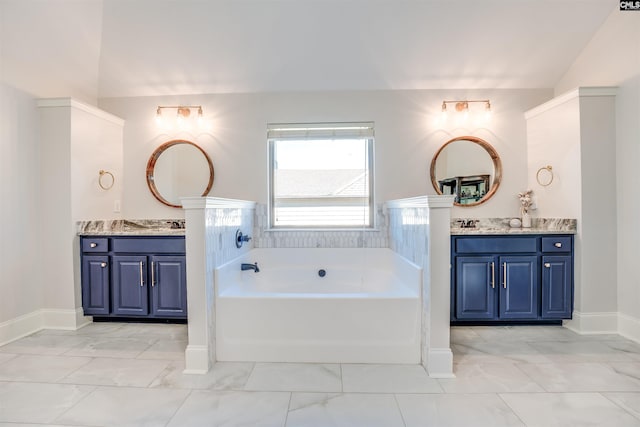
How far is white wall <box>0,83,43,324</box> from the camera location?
245cm

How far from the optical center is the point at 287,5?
253cm

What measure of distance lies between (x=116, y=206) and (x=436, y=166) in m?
3.37

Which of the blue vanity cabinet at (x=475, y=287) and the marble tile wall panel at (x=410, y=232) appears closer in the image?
the marble tile wall panel at (x=410, y=232)

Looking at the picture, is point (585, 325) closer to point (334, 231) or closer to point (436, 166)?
point (436, 166)

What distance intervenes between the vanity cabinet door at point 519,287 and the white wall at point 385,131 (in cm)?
69

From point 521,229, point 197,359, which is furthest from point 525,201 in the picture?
point 197,359

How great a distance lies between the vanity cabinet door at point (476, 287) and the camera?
2.64m

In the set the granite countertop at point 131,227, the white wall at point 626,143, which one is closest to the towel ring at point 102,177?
the granite countertop at point 131,227

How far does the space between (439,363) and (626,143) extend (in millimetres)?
2390

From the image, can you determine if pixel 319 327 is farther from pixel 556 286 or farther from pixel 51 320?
pixel 51 320

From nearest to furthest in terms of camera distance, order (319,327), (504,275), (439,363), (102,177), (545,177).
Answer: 1. (439,363)
2. (319,327)
3. (504,275)
4. (545,177)
5. (102,177)

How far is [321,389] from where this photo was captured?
1757 mm

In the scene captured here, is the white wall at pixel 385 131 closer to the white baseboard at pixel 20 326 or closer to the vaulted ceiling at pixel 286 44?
the vaulted ceiling at pixel 286 44

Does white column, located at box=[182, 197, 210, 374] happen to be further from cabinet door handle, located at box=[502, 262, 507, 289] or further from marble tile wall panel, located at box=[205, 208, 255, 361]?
cabinet door handle, located at box=[502, 262, 507, 289]
